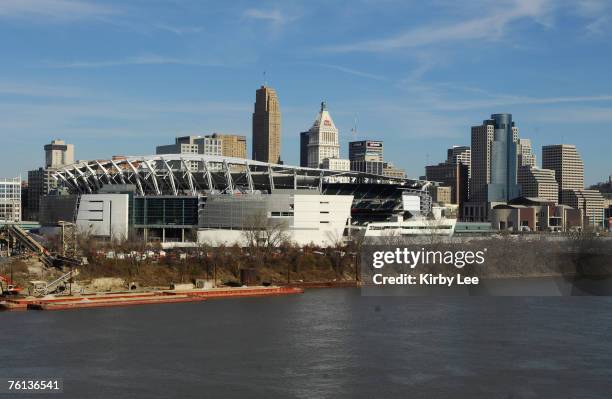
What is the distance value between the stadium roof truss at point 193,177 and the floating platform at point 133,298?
88.9 ft

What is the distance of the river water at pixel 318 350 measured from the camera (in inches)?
969

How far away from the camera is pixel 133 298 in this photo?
1727 inches

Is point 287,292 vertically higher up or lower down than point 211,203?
lower down

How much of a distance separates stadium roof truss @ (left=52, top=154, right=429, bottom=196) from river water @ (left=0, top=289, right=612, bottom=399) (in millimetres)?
35771

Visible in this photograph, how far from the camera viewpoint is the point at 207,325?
116 ft

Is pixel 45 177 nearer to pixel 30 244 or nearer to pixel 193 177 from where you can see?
pixel 193 177

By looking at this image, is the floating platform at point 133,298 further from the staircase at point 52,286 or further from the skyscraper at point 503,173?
the skyscraper at point 503,173

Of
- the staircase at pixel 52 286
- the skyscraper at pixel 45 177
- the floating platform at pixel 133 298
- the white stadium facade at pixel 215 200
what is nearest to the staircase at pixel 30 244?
the staircase at pixel 52 286

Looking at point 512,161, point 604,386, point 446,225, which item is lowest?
point 604,386

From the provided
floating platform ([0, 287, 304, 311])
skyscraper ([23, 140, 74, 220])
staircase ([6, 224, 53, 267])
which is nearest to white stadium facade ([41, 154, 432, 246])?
A: staircase ([6, 224, 53, 267])

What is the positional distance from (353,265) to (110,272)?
1661 centimetres

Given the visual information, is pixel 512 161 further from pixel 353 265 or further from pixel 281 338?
pixel 281 338

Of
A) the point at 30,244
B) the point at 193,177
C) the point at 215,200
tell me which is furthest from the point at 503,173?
the point at 30,244

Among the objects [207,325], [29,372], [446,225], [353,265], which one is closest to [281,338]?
[207,325]
